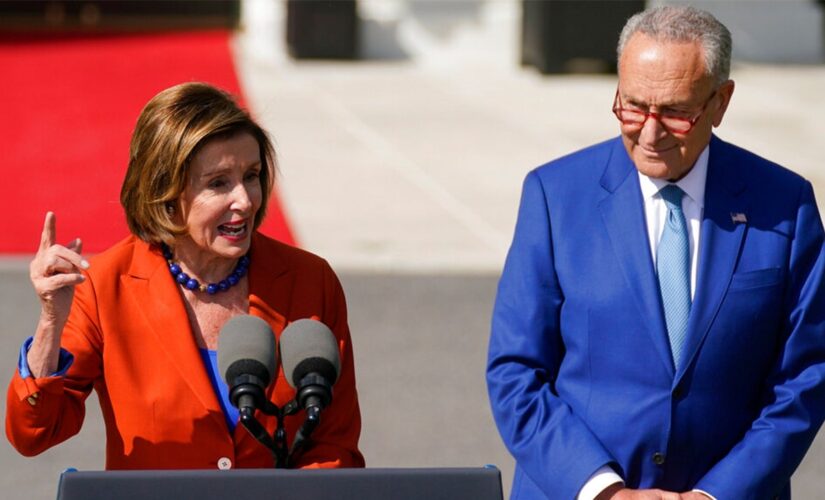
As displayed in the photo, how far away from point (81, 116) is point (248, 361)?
1346cm

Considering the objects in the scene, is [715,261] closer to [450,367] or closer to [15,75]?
[450,367]

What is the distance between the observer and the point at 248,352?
3.28 meters

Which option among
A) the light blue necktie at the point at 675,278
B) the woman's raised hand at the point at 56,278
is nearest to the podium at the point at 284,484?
the woman's raised hand at the point at 56,278

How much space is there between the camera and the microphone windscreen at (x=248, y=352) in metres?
3.25

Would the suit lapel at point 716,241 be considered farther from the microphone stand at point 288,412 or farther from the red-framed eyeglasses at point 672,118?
the microphone stand at point 288,412

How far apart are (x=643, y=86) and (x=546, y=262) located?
1.70 feet

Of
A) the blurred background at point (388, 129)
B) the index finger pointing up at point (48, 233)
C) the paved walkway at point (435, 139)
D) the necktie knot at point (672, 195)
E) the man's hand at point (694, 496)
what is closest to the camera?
the index finger pointing up at point (48, 233)

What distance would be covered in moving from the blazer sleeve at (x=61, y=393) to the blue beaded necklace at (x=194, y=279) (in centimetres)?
22

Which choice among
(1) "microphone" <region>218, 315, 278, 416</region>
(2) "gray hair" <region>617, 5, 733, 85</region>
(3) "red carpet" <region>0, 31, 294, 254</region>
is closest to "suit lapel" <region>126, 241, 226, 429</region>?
(1) "microphone" <region>218, 315, 278, 416</region>

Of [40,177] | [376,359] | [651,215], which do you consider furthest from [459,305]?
[651,215]

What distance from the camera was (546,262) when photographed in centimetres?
385

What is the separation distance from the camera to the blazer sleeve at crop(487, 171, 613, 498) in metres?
3.77

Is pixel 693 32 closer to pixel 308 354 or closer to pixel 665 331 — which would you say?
pixel 665 331

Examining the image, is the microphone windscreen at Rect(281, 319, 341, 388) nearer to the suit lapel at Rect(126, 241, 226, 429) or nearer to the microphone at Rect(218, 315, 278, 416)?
the microphone at Rect(218, 315, 278, 416)
